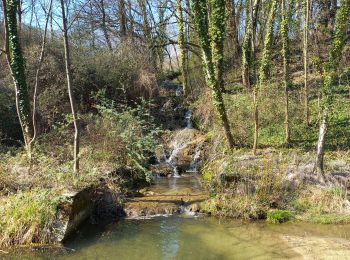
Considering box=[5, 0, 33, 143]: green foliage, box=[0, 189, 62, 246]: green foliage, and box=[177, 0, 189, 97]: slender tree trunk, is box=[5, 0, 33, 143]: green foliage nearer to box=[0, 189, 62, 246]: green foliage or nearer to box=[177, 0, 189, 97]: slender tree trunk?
box=[0, 189, 62, 246]: green foliage

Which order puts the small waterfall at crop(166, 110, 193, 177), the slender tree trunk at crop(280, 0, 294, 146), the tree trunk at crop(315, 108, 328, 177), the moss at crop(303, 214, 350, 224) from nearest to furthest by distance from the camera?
the moss at crop(303, 214, 350, 224)
the tree trunk at crop(315, 108, 328, 177)
the slender tree trunk at crop(280, 0, 294, 146)
the small waterfall at crop(166, 110, 193, 177)

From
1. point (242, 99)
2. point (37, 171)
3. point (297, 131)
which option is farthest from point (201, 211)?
point (242, 99)

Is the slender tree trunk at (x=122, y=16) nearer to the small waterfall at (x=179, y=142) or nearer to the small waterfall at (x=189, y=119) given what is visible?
the small waterfall at (x=189, y=119)

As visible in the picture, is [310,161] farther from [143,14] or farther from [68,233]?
[143,14]

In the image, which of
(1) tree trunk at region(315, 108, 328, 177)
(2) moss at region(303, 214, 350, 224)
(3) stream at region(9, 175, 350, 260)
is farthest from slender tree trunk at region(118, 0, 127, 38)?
(2) moss at region(303, 214, 350, 224)

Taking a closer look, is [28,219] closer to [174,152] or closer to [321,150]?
[321,150]

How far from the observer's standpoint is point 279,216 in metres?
9.91

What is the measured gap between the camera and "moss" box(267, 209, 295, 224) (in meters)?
9.89

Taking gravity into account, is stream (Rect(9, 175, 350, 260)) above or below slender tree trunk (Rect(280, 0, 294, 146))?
below

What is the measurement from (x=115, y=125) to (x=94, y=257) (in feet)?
20.4

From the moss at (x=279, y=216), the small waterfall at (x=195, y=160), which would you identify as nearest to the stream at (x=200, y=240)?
the moss at (x=279, y=216)

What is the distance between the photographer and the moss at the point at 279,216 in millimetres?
9891

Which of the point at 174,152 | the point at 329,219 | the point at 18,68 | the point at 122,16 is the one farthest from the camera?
the point at 122,16

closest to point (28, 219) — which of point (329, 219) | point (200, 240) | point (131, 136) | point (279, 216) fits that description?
point (200, 240)
